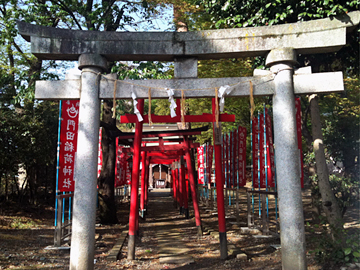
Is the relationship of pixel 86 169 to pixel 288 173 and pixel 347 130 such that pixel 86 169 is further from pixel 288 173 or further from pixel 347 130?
pixel 347 130

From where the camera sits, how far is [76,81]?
19.2 feet

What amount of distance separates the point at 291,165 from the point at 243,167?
278 inches

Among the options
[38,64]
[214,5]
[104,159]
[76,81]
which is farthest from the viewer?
[38,64]

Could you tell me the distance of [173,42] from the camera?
588 centimetres

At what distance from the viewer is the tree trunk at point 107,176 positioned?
1191cm

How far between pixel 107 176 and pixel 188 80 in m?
7.41

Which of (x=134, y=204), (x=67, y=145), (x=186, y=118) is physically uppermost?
(x=186, y=118)

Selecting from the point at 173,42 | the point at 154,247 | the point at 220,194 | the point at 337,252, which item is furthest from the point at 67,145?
the point at 337,252

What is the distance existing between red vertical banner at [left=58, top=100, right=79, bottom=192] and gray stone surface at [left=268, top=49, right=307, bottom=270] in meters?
5.60

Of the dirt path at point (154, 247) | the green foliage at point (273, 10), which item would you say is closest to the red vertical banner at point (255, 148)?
the dirt path at point (154, 247)

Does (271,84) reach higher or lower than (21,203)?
higher

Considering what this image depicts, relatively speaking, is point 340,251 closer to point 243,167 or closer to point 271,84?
point 271,84

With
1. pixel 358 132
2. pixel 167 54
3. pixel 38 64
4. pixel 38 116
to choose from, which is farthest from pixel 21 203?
pixel 358 132

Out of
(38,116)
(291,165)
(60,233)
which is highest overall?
(38,116)
